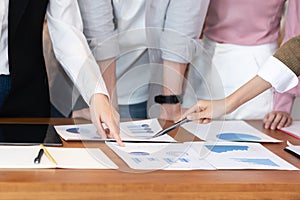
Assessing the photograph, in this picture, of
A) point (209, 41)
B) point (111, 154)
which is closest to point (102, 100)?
point (111, 154)

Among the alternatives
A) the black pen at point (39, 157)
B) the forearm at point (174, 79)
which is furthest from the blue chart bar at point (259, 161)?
the black pen at point (39, 157)

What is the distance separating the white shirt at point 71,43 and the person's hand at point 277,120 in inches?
22.0

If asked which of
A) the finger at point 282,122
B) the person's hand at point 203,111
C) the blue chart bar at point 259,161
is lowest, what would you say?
the finger at point 282,122

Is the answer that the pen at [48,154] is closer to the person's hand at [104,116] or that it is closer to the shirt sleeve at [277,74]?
the person's hand at [104,116]

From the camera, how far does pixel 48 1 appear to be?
161 cm

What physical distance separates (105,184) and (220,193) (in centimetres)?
22

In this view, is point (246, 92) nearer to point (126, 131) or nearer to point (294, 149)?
point (294, 149)

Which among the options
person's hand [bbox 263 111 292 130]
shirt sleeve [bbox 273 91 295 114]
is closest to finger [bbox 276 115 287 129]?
person's hand [bbox 263 111 292 130]

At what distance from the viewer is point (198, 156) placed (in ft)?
4.52

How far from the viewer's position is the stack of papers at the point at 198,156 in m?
1.29

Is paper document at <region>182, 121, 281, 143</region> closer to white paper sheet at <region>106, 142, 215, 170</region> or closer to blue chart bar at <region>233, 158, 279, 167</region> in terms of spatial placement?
white paper sheet at <region>106, 142, 215, 170</region>

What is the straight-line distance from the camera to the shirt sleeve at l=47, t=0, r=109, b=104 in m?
1.46

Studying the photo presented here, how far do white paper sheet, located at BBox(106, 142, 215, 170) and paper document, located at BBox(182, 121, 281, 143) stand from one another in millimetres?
48

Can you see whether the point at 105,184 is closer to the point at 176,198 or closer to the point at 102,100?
the point at 176,198
